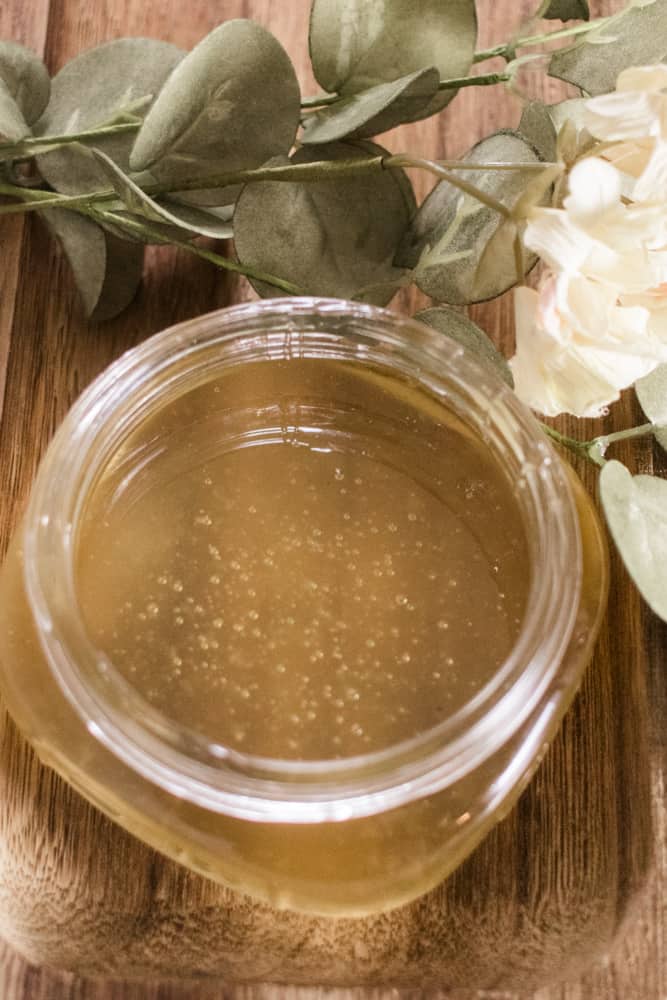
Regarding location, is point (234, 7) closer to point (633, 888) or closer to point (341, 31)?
point (341, 31)

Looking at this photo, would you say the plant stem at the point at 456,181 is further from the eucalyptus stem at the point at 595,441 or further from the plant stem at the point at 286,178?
the eucalyptus stem at the point at 595,441

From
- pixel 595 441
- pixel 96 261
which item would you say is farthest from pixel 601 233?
pixel 96 261

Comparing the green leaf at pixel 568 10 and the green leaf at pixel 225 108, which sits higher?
the green leaf at pixel 568 10

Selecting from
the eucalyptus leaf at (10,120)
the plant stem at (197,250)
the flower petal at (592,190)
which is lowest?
the plant stem at (197,250)

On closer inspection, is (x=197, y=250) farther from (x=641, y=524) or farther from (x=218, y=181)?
(x=641, y=524)

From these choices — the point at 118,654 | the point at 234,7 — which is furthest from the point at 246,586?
the point at 234,7

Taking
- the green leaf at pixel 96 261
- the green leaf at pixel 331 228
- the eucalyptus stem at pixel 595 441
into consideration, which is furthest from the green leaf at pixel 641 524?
the green leaf at pixel 96 261

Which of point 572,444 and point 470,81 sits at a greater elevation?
point 470,81
